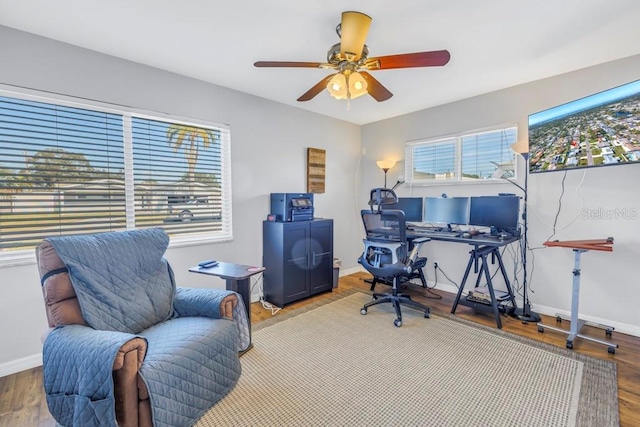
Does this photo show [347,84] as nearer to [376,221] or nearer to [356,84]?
[356,84]

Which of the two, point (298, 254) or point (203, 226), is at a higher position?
point (203, 226)

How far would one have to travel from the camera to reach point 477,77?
2.96 meters

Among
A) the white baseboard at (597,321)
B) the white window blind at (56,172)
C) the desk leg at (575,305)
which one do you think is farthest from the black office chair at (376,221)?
the white window blind at (56,172)

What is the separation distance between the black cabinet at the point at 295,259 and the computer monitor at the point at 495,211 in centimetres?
175

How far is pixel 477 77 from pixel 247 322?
3226 mm

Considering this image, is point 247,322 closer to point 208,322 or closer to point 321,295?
point 208,322

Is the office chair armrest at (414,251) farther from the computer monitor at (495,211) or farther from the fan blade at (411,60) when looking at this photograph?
the fan blade at (411,60)

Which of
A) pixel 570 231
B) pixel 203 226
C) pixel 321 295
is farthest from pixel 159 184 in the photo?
pixel 570 231

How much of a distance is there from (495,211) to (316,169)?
2310 mm

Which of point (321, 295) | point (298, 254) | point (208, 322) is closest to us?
point (208, 322)

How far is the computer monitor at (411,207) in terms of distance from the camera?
385cm

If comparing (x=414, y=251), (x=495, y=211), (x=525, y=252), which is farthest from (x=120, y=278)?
(x=525, y=252)

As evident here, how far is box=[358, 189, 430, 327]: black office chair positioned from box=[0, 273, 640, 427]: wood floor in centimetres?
60

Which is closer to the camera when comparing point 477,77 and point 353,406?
point 353,406
